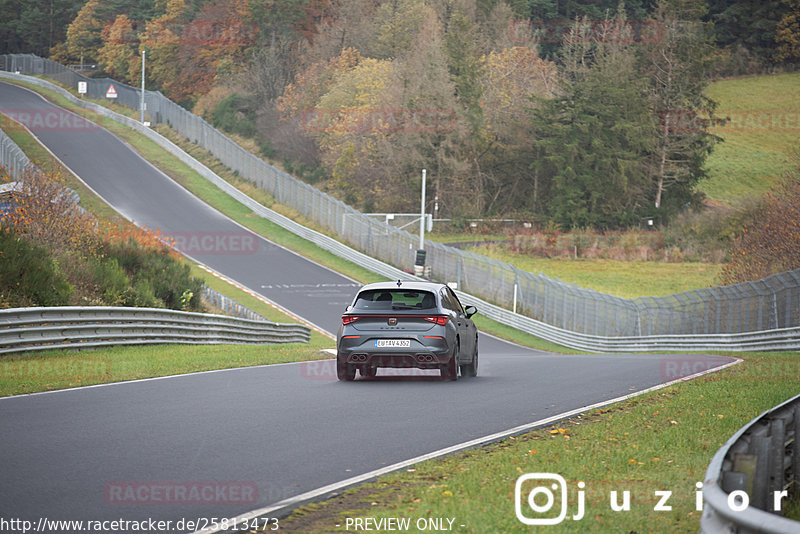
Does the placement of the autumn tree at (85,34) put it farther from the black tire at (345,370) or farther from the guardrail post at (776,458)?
the guardrail post at (776,458)

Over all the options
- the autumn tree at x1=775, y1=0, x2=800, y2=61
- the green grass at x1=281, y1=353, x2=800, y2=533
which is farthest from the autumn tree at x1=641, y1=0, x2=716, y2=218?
the green grass at x1=281, y1=353, x2=800, y2=533

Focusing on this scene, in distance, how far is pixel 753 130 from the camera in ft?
375

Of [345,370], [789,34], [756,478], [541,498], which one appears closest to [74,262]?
[345,370]

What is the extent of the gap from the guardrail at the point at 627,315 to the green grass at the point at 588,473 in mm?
15116

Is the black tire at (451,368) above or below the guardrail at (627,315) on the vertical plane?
above

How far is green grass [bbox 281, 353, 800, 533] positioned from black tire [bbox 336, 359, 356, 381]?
4.83 metres

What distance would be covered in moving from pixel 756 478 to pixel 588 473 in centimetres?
252

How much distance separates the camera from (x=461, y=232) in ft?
262

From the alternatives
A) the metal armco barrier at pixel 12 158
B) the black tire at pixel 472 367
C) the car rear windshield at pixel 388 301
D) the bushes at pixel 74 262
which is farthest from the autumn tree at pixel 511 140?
the car rear windshield at pixel 388 301

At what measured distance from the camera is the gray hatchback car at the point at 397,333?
15805 mm

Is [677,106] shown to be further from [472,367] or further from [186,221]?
[472,367]

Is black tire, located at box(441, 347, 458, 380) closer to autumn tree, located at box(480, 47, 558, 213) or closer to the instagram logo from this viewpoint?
the instagram logo

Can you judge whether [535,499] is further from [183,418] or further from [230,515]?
[183,418]

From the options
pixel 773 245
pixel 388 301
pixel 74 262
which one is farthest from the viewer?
pixel 773 245
